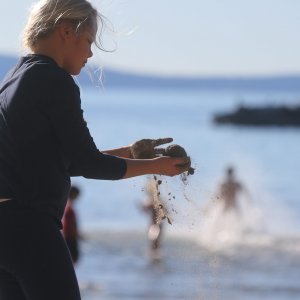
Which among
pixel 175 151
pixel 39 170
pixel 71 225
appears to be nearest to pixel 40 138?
pixel 39 170

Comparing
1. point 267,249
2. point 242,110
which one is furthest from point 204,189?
point 242,110

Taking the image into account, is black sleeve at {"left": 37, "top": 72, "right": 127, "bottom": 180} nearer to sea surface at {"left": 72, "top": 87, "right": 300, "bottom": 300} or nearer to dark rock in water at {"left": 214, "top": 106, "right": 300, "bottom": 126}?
sea surface at {"left": 72, "top": 87, "right": 300, "bottom": 300}

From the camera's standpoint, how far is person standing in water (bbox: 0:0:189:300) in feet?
11.0

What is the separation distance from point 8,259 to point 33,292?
0.12 meters

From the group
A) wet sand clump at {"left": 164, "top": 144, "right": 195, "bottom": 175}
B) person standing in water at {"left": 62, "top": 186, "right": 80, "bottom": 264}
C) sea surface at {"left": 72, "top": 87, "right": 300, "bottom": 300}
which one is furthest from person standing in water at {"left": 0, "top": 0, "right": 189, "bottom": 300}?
person standing in water at {"left": 62, "top": 186, "right": 80, "bottom": 264}

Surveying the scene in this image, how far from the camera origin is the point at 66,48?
138 inches

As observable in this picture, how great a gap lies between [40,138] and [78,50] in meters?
0.32

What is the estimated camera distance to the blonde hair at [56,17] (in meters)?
3.47

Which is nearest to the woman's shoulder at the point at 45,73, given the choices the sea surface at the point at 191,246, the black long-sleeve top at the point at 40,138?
the black long-sleeve top at the point at 40,138

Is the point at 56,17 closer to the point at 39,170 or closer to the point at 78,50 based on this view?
the point at 78,50

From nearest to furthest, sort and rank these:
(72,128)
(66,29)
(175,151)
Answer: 1. (72,128)
2. (66,29)
3. (175,151)

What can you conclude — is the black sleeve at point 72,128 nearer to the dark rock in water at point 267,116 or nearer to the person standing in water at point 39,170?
the person standing in water at point 39,170

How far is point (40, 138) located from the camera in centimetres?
337

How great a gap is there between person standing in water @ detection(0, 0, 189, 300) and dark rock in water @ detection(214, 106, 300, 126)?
9281 centimetres
